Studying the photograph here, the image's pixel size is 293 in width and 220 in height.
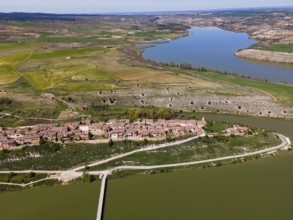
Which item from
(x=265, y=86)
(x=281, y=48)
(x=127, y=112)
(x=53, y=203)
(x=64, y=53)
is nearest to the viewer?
(x=53, y=203)

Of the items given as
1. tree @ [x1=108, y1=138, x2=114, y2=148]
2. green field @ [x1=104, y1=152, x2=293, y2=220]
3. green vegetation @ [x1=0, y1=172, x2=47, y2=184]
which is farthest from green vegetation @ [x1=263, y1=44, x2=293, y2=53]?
green vegetation @ [x1=0, y1=172, x2=47, y2=184]

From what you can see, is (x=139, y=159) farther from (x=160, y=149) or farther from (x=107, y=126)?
(x=107, y=126)

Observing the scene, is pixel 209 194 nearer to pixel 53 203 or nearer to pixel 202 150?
pixel 202 150

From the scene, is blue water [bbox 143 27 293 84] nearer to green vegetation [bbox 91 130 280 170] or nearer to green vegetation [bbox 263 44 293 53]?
green vegetation [bbox 263 44 293 53]

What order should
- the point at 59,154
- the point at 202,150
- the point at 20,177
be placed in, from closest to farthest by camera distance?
the point at 20,177, the point at 59,154, the point at 202,150

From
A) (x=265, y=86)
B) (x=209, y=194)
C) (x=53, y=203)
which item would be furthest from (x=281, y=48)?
(x=53, y=203)

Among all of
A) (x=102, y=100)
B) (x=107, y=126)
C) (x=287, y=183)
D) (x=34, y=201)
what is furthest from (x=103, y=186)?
(x=102, y=100)
